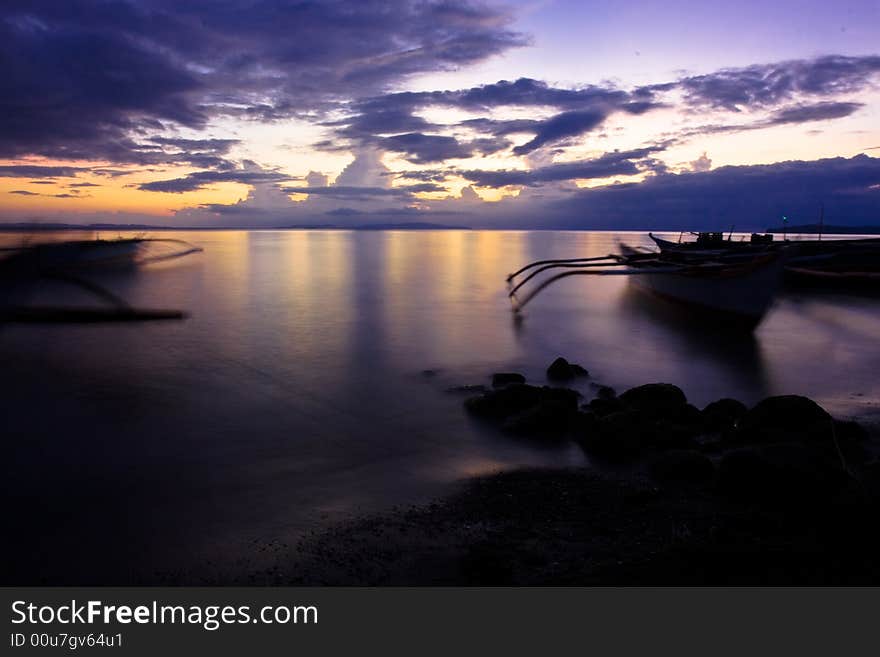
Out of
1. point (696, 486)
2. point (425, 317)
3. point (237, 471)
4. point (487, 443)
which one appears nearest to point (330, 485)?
point (237, 471)

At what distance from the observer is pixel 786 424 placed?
24.1 ft

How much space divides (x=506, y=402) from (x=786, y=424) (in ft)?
11.6

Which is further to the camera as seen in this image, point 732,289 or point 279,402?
point 732,289

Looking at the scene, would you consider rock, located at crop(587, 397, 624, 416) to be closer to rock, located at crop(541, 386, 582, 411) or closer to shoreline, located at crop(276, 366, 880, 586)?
rock, located at crop(541, 386, 582, 411)

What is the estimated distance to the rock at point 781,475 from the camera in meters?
5.23

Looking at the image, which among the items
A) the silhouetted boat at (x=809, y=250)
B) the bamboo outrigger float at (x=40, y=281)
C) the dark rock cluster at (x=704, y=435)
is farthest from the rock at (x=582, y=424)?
the silhouetted boat at (x=809, y=250)

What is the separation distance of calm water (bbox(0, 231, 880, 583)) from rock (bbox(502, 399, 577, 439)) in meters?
0.36

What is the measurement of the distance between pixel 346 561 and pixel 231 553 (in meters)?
0.99

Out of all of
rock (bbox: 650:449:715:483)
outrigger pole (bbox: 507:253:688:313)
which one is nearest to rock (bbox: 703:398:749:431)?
rock (bbox: 650:449:715:483)

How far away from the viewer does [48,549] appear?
15.9 feet

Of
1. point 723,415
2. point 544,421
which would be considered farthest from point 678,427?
point 544,421

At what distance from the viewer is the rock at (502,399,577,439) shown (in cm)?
766

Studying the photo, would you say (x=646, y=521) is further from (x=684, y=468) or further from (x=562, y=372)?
(x=562, y=372)

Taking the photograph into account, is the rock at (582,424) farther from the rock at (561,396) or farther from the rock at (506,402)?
the rock at (506,402)
